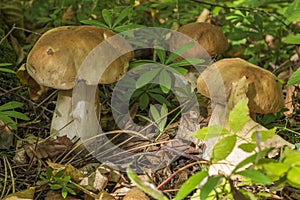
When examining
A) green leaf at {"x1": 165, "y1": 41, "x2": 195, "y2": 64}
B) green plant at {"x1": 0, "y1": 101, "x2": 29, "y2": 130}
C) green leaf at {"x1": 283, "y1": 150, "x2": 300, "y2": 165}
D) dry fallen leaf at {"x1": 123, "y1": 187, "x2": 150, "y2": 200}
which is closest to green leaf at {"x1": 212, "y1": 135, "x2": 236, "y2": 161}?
green leaf at {"x1": 283, "y1": 150, "x2": 300, "y2": 165}

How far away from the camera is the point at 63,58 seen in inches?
93.2

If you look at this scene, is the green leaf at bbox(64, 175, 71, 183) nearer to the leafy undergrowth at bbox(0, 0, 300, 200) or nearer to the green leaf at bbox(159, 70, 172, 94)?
the leafy undergrowth at bbox(0, 0, 300, 200)

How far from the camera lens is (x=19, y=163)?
2555mm

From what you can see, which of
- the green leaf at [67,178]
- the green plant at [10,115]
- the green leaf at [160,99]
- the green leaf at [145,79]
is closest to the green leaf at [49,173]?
the green leaf at [67,178]

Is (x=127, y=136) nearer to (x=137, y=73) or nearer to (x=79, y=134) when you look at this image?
(x=79, y=134)

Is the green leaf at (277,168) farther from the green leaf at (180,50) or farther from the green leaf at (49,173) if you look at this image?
the green leaf at (180,50)

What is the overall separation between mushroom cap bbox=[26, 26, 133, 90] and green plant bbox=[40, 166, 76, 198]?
49 cm

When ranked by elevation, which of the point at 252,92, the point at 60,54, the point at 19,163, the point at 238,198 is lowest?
the point at 19,163

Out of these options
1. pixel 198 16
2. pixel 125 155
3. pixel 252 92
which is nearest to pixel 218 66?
pixel 252 92

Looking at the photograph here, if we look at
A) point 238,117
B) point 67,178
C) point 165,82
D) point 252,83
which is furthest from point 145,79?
point 238,117

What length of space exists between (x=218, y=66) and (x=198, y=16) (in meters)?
2.23

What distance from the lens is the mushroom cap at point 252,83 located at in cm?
232

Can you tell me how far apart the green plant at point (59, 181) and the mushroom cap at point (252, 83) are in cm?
92

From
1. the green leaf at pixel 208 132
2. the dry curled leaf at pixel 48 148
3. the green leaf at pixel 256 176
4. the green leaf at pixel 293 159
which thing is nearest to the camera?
the green leaf at pixel 256 176
